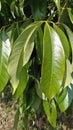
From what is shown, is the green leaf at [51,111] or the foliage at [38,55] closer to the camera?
the foliage at [38,55]

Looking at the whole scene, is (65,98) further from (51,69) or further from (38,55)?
(51,69)

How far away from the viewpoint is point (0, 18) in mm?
1234

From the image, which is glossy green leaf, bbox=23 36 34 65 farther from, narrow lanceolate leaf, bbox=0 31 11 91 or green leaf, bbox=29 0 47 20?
green leaf, bbox=29 0 47 20

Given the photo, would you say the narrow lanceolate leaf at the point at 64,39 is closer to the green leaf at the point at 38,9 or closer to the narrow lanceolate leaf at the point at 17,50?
the narrow lanceolate leaf at the point at 17,50

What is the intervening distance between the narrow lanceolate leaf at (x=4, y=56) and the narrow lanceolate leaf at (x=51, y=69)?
0.13 m

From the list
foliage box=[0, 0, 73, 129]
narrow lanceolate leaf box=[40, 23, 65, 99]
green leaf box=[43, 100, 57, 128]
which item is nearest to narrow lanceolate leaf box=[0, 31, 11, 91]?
foliage box=[0, 0, 73, 129]

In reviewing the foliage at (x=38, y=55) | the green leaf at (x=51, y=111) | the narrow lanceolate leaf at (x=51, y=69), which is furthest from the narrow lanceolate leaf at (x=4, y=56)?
the green leaf at (x=51, y=111)

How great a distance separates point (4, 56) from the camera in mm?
931

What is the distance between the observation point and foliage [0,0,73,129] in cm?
81

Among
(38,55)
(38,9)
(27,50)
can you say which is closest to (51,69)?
(27,50)

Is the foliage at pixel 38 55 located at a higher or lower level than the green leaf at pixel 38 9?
lower

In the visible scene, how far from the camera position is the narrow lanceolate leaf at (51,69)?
802mm

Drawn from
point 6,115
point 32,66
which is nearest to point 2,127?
point 6,115

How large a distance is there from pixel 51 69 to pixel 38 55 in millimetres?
215
